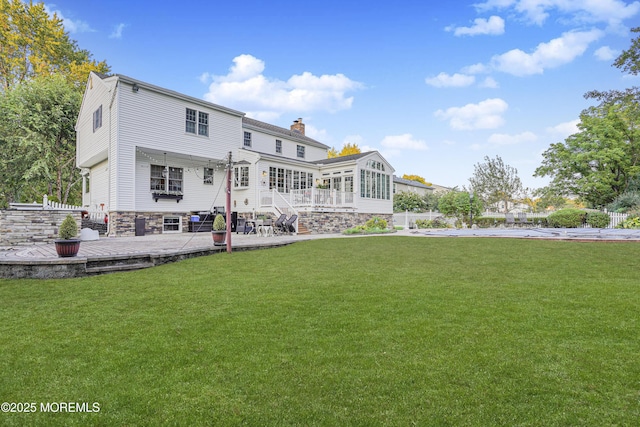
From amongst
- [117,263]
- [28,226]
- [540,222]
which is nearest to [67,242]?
[117,263]

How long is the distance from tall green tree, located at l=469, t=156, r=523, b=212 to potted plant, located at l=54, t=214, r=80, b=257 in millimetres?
38078

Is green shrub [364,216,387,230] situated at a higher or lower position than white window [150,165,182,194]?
lower

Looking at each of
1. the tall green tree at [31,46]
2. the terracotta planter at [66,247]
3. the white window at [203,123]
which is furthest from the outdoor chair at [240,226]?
the tall green tree at [31,46]

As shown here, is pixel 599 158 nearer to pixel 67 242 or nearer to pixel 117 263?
pixel 117 263

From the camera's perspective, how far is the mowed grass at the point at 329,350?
189 cm

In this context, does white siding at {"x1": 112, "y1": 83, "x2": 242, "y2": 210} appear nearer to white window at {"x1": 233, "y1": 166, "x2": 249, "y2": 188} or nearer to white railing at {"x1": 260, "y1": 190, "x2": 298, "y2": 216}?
white window at {"x1": 233, "y1": 166, "x2": 249, "y2": 188}

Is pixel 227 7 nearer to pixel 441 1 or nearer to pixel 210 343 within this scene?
pixel 441 1

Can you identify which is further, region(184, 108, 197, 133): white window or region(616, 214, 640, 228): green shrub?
region(616, 214, 640, 228): green shrub

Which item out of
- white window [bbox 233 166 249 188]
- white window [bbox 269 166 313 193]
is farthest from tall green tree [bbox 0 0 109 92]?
white window [bbox 269 166 313 193]

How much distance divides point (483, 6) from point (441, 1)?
1780mm

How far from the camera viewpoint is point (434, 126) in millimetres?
22609

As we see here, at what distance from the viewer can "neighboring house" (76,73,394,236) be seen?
45.3 ft

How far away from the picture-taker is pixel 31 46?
21.6m

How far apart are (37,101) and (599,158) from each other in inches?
1472
